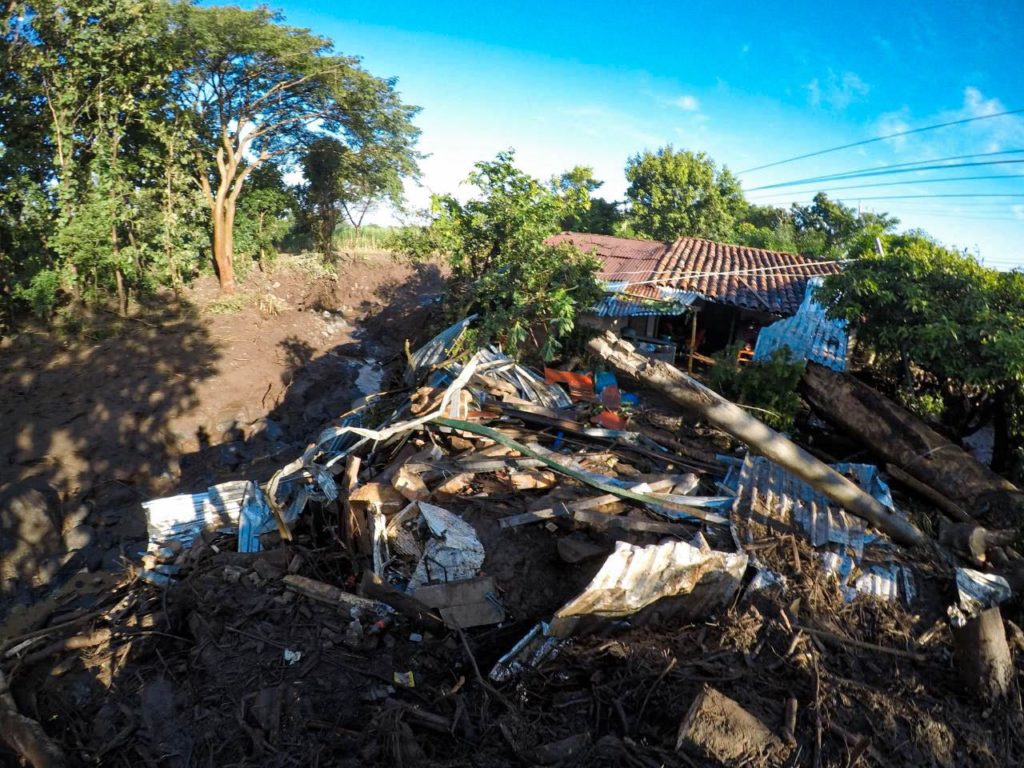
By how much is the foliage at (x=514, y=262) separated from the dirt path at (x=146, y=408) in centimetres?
420

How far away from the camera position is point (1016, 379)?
23.7ft

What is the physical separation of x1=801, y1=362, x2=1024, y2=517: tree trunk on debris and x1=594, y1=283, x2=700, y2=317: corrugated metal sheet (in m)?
3.71

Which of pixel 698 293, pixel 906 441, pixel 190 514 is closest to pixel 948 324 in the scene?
pixel 906 441

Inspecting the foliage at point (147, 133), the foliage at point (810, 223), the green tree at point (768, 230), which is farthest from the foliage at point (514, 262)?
the foliage at point (810, 223)

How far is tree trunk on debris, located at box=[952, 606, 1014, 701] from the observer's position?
11.7 feet

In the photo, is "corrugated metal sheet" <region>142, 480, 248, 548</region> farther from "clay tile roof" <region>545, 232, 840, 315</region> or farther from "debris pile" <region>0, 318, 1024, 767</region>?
"clay tile roof" <region>545, 232, 840, 315</region>

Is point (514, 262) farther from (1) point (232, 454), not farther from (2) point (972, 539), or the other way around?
(2) point (972, 539)

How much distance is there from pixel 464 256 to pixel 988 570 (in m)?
10.1

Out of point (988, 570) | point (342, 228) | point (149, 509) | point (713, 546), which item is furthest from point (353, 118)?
point (988, 570)

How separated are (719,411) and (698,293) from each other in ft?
29.5

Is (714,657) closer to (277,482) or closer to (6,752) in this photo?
(277,482)

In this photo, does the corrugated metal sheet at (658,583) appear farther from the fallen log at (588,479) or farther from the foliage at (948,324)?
the foliage at (948,324)

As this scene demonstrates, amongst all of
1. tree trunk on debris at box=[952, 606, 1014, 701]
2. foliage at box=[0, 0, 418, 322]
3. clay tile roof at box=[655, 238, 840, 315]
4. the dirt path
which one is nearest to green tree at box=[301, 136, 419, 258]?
foliage at box=[0, 0, 418, 322]

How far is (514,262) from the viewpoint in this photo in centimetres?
1095
